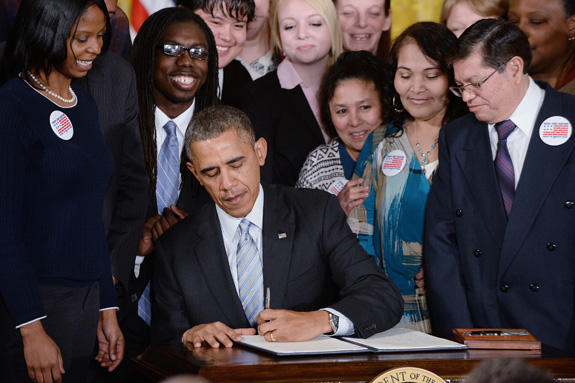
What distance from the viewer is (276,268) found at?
2.80 meters

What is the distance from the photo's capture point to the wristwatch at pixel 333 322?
239 cm

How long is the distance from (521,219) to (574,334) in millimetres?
495

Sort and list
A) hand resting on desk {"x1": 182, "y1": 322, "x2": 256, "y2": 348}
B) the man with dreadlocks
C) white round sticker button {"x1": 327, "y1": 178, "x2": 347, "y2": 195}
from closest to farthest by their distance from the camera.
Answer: hand resting on desk {"x1": 182, "y1": 322, "x2": 256, "y2": 348} < the man with dreadlocks < white round sticker button {"x1": 327, "y1": 178, "x2": 347, "y2": 195}

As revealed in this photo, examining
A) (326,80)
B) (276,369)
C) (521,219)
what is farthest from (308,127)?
(276,369)

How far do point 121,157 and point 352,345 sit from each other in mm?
1437

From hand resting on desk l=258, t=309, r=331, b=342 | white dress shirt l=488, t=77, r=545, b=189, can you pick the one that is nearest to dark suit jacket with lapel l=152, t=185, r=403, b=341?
hand resting on desk l=258, t=309, r=331, b=342

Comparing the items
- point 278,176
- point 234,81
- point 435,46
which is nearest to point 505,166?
point 435,46

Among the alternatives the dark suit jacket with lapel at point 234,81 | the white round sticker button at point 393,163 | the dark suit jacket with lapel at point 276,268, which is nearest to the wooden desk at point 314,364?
the dark suit jacket with lapel at point 276,268

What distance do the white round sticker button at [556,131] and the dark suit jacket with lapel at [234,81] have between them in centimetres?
183

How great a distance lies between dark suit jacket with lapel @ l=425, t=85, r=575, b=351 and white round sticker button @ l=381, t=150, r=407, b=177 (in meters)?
0.26

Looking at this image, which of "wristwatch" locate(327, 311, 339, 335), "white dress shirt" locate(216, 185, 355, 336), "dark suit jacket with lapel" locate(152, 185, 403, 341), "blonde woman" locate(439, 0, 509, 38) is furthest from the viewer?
"blonde woman" locate(439, 0, 509, 38)

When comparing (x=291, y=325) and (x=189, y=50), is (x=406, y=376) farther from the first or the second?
(x=189, y=50)

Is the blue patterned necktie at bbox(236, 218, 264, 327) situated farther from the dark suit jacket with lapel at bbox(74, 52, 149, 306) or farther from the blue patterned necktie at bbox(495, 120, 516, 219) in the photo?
the blue patterned necktie at bbox(495, 120, 516, 219)

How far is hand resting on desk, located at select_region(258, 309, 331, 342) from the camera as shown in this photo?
7.39 feet
